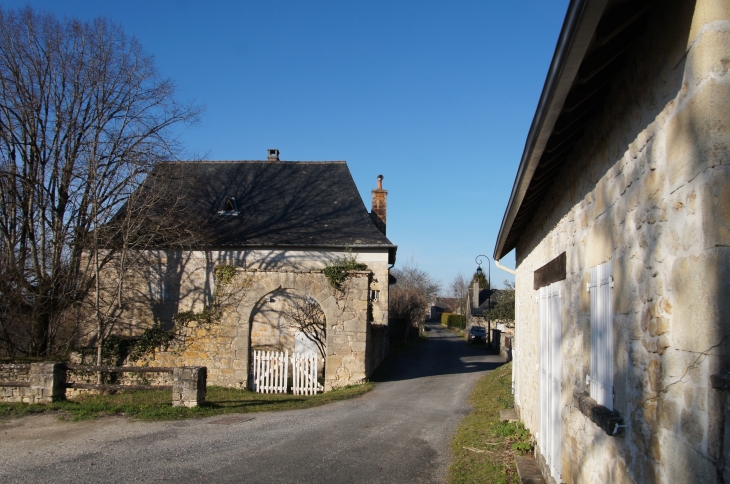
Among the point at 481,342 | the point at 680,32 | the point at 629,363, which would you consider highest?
the point at 680,32

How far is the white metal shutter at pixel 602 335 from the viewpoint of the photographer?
11.2 feet

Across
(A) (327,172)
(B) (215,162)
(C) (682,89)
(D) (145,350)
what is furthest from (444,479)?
(B) (215,162)

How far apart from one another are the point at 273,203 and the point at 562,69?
19.9 meters

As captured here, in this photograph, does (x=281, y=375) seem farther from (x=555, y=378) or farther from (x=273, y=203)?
(x=555, y=378)

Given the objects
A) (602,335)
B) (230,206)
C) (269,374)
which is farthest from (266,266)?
(602,335)

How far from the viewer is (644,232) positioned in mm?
2848

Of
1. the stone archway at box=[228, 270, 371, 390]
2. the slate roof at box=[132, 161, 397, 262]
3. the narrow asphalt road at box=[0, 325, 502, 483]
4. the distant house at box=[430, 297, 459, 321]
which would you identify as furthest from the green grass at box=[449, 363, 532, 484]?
the distant house at box=[430, 297, 459, 321]

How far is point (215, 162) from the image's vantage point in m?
24.5

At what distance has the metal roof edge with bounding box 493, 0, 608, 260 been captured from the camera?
2.45 m

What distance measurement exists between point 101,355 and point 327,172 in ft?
37.7

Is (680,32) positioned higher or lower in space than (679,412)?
higher

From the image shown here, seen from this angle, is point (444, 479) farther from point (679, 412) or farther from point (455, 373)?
point (455, 373)

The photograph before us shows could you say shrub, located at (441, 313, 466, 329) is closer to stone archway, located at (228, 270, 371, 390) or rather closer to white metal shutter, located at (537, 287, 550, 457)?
stone archway, located at (228, 270, 371, 390)

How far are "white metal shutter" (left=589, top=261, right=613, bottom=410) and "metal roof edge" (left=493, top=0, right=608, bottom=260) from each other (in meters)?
0.92
